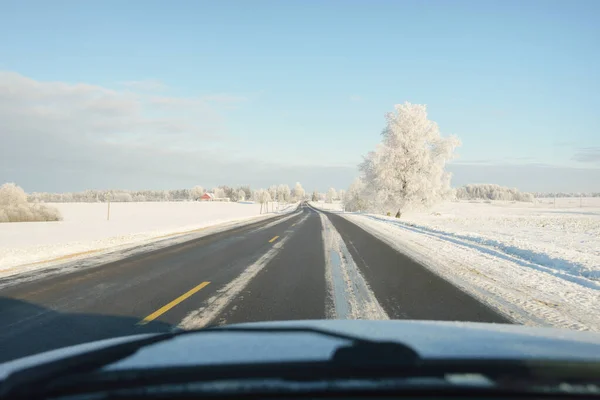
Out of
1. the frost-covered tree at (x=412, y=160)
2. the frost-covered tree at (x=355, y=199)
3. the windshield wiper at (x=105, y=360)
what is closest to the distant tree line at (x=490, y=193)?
the frost-covered tree at (x=355, y=199)

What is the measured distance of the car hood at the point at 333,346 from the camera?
189cm

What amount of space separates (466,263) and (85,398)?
29.3ft

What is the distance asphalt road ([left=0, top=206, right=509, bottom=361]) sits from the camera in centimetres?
434

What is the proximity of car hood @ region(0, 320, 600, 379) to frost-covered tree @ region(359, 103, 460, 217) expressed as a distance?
33.2 metres

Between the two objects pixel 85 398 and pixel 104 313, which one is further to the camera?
pixel 104 313

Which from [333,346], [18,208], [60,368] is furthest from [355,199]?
[60,368]

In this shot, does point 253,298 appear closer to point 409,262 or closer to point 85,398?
point 85,398

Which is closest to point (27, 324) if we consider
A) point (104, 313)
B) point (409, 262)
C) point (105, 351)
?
point (104, 313)

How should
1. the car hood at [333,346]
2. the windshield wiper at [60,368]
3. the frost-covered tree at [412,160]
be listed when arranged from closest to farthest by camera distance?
the windshield wiper at [60,368] → the car hood at [333,346] → the frost-covered tree at [412,160]

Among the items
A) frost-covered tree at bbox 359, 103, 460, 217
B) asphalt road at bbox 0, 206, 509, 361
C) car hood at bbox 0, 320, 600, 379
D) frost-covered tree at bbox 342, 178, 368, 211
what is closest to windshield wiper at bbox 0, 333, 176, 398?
car hood at bbox 0, 320, 600, 379

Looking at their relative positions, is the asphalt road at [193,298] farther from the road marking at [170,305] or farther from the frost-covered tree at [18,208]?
the frost-covered tree at [18,208]

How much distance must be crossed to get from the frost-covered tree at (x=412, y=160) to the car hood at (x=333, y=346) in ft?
109

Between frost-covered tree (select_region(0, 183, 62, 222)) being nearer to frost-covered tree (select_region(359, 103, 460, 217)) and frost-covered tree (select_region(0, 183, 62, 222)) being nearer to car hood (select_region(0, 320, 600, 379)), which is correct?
frost-covered tree (select_region(359, 103, 460, 217))

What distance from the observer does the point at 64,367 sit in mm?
1865
